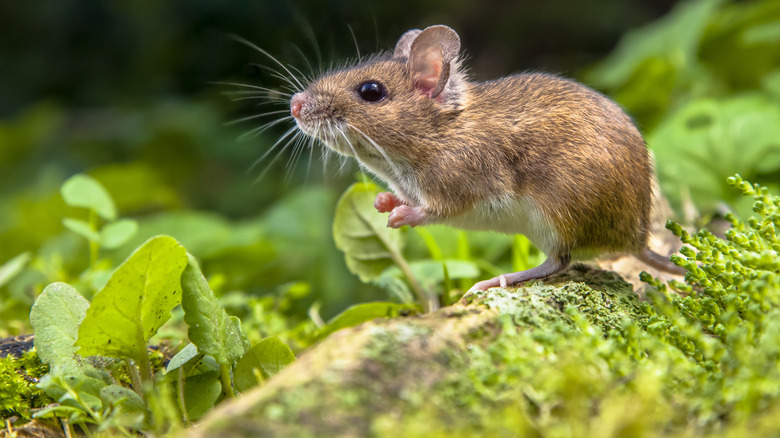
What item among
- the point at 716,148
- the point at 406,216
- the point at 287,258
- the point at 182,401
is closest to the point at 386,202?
the point at 406,216

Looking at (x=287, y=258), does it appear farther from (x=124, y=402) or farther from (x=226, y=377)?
(x=124, y=402)

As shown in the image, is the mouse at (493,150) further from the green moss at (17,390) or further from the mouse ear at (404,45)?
the green moss at (17,390)

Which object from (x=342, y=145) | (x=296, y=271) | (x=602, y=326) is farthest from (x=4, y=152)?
(x=602, y=326)

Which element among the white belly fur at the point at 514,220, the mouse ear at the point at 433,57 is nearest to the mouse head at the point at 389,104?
the mouse ear at the point at 433,57

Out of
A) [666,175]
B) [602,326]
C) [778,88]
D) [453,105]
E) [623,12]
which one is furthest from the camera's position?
[623,12]

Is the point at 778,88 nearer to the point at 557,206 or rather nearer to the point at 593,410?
the point at 557,206
